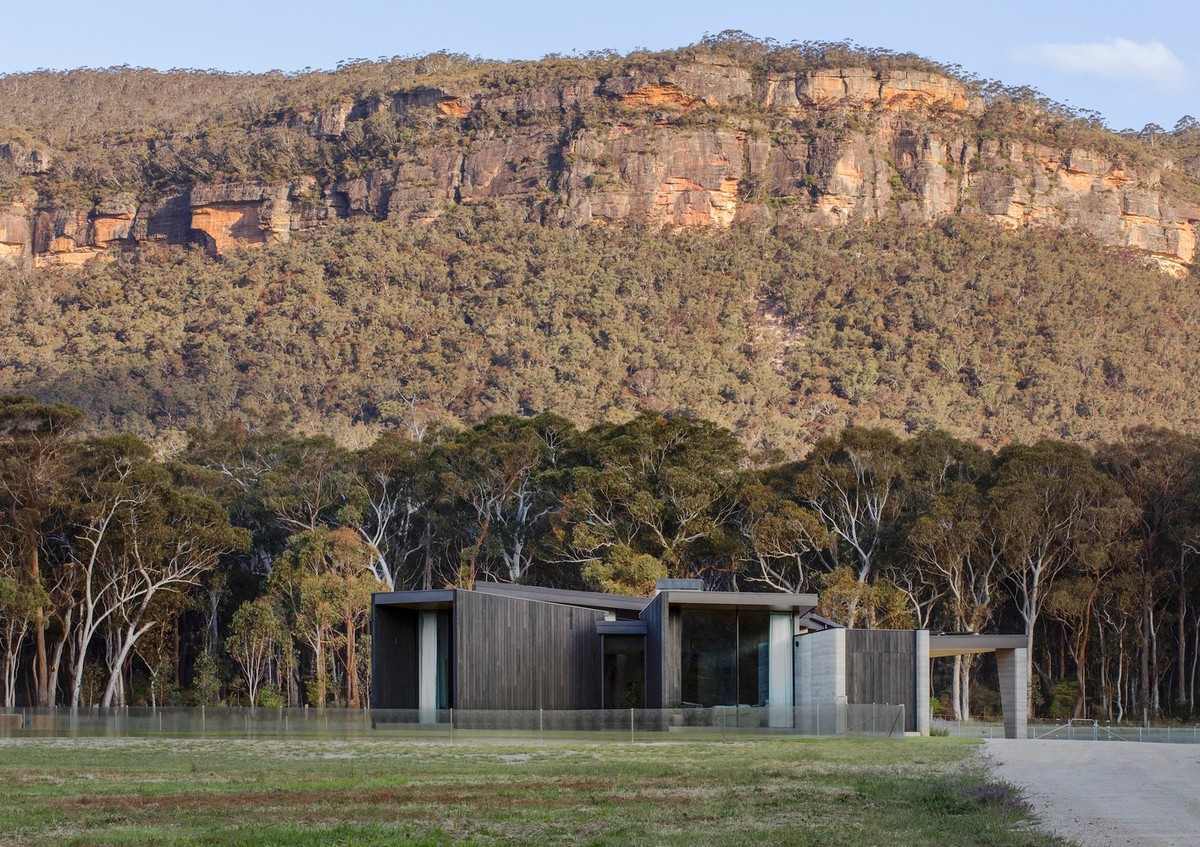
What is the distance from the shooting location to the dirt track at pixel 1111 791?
14.4 meters

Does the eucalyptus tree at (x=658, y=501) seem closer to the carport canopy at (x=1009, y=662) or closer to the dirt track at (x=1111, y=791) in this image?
the carport canopy at (x=1009, y=662)

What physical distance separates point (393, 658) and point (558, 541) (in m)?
21.9

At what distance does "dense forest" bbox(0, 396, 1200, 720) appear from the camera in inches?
2121

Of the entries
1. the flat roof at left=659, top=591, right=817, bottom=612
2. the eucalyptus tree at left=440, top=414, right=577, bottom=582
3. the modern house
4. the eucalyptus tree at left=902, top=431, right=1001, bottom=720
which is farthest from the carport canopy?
the eucalyptus tree at left=440, top=414, right=577, bottom=582

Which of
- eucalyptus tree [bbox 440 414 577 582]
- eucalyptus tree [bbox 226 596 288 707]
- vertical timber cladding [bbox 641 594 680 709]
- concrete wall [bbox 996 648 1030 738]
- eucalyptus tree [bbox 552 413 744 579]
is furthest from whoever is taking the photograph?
eucalyptus tree [bbox 440 414 577 582]

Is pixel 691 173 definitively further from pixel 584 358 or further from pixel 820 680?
pixel 820 680

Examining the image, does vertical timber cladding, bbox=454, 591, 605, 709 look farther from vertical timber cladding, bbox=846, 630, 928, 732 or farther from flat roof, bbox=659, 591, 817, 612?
vertical timber cladding, bbox=846, 630, 928, 732

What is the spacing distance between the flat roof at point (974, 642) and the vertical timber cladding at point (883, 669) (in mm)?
3121

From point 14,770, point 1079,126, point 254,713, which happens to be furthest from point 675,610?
point 1079,126

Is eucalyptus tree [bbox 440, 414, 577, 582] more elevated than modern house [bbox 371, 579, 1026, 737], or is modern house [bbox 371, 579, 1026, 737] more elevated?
eucalyptus tree [bbox 440, 414, 577, 582]

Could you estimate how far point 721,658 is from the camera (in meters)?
36.2

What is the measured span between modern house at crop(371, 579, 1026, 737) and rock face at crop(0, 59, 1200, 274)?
84236mm

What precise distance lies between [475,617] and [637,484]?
23859mm

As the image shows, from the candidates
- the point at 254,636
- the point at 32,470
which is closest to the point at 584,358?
the point at 254,636
